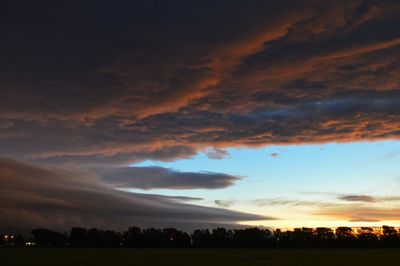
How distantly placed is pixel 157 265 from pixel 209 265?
663cm

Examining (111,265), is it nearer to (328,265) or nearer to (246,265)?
(246,265)

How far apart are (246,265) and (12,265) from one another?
2785 centimetres

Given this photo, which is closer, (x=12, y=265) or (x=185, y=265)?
(x=12, y=265)

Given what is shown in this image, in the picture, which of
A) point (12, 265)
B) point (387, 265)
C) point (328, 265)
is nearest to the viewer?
point (12, 265)

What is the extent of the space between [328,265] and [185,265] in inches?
735

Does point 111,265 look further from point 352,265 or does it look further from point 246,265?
point 352,265

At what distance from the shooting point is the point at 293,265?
5981 centimetres

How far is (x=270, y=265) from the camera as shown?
5931 centimetres

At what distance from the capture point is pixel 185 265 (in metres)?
59.8

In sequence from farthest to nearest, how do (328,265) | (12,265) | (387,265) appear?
1. (328,265)
2. (387,265)
3. (12,265)

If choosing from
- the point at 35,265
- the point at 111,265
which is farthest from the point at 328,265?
the point at 35,265

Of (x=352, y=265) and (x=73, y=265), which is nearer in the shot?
(x=73, y=265)

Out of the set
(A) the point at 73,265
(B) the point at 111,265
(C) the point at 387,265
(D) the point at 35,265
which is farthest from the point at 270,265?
(D) the point at 35,265

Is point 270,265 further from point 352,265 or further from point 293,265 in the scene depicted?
point 352,265
